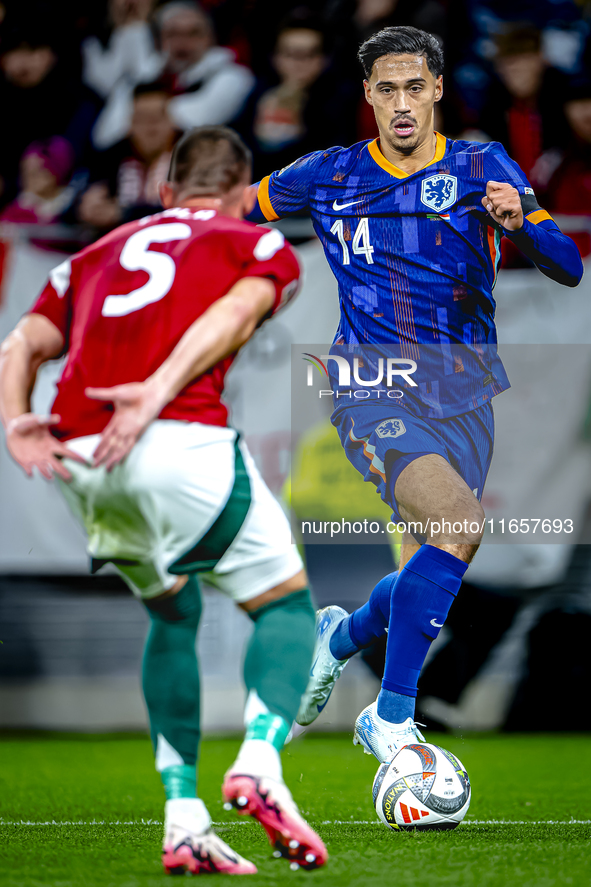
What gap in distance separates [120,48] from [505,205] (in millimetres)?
4827

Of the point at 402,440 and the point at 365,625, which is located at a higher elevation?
the point at 402,440

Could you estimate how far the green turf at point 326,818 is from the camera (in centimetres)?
213

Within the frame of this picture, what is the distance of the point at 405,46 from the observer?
323 cm

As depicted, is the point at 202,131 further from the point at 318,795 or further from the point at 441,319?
the point at 318,795

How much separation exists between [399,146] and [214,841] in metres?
2.16

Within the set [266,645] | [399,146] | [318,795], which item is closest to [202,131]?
[399,146]

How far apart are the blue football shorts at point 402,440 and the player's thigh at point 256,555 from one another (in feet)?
2.69

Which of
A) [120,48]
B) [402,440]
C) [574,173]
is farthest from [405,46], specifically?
[120,48]

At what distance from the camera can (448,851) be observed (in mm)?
2479

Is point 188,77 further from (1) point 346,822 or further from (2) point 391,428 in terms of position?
(1) point 346,822

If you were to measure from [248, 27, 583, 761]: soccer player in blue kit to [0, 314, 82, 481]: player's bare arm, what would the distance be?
1116 millimetres

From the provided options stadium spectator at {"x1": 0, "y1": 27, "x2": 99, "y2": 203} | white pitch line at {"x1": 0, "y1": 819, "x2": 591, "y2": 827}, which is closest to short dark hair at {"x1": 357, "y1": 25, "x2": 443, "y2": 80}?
white pitch line at {"x1": 0, "y1": 819, "x2": 591, "y2": 827}

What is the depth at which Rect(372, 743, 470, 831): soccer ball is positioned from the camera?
2754 mm

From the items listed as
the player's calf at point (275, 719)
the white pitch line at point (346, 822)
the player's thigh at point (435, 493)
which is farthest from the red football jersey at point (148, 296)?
the white pitch line at point (346, 822)
